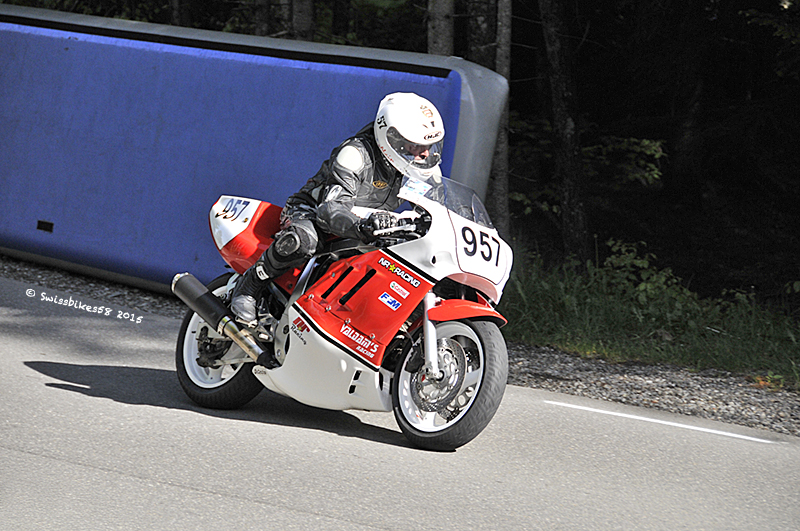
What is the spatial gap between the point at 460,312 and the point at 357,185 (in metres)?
0.89

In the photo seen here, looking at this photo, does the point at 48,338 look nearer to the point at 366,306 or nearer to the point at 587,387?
the point at 366,306

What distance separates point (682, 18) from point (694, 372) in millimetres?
6425

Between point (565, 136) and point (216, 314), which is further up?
point (565, 136)

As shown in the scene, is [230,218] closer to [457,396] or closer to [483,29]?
[457,396]

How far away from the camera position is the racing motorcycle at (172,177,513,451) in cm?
473

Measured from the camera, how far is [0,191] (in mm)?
9188

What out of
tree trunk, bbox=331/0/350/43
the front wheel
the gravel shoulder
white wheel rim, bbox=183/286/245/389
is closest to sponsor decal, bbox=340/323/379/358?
the front wheel

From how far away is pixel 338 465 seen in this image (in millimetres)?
4539

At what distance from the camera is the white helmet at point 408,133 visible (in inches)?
194

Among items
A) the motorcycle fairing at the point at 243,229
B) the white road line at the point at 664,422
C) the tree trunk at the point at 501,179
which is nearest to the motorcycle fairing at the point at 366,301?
the motorcycle fairing at the point at 243,229

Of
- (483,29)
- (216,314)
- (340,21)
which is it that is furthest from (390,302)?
(340,21)

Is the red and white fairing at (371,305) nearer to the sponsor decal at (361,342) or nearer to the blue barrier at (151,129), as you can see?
the sponsor decal at (361,342)

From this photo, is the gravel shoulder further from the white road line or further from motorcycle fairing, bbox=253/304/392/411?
motorcycle fairing, bbox=253/304/392/411

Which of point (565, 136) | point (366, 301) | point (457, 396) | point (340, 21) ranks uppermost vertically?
point (340, 21)
